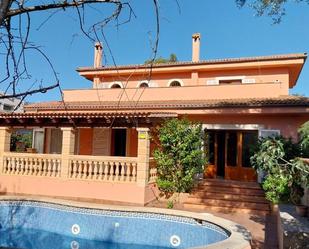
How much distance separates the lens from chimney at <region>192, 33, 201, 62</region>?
23125 mm

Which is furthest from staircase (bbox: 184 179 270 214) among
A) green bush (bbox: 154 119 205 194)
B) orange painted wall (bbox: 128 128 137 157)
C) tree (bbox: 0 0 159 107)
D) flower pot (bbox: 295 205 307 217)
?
tree (bbox: 0 0 159 107)

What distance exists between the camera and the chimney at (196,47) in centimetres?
2312

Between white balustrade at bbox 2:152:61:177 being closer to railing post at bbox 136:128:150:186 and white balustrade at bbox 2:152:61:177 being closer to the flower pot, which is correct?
railing post at bbox 136:128:150:186

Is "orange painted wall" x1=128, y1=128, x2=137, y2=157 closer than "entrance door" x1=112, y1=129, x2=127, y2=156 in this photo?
Yes

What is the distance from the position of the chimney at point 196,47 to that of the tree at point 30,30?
21.1m

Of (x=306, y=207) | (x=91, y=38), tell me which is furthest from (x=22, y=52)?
(x=306, y=207)

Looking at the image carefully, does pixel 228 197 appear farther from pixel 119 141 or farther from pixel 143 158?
pixel 119 141

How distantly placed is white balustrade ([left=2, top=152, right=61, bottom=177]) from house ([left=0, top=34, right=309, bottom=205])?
0.05 meters

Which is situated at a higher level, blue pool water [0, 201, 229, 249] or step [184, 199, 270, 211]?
step [184, 199, 270, 211]

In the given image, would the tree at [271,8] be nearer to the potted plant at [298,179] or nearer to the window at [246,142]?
the potted plant at [298,179]

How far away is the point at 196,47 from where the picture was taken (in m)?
23.4

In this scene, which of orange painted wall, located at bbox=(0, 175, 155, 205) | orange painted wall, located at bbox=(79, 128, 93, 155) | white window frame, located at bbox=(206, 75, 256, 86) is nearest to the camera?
orange painted wall, located at bbox=(0, 175, 155, 205)

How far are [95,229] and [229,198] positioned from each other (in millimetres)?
6319

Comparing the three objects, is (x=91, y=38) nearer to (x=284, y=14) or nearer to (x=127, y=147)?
(x=284, y=14)
